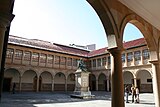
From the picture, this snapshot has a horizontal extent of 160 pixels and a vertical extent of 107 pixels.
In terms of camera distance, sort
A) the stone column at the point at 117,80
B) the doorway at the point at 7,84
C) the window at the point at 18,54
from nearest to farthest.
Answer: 1. the stone column at the point at 117,80
2. the doorway at the point at 7,84
3. the window at the point at 18,54

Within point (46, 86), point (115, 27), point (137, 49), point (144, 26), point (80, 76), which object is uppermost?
point (137, 49)

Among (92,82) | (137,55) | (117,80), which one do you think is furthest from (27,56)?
(117,80)

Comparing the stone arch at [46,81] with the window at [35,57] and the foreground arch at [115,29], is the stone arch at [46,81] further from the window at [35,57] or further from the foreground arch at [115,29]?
the foreground arch at [115,29]

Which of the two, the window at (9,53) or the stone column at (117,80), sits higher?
the window at (9,53)

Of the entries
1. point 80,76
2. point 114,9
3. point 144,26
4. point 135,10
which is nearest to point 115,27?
point 114,9

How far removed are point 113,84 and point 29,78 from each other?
25387 mm

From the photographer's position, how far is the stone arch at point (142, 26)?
510 centimetres

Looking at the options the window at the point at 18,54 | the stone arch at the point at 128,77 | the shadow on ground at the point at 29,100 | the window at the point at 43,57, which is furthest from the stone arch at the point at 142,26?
the window at the point at 43,57

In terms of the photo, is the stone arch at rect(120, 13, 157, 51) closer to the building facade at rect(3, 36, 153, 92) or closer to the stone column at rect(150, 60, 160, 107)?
the stone column at rect(150, 60, 160, 107)

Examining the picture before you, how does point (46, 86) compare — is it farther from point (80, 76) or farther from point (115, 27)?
point (115, 27)

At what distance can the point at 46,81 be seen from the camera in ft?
96.2

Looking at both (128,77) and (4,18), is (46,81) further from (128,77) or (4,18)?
(4,18)

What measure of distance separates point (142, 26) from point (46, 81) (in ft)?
83.8

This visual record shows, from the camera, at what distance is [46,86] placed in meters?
28.9
